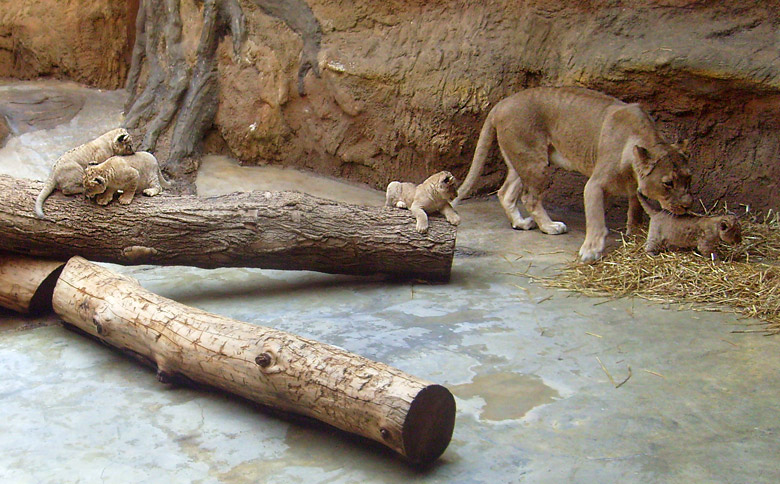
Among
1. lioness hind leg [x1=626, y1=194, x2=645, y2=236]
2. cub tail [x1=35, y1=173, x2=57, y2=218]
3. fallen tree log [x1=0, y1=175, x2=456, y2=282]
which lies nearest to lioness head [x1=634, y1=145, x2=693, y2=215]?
lioness hind leg [x1=626, y1=194, x2=645, y2=236]

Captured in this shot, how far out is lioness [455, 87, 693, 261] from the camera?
20.1 feet

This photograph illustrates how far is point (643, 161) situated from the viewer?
6.14m

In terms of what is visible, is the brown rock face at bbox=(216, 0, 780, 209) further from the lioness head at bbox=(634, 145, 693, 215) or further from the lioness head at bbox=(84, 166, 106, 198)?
the lioness head at bbox=(84, 166, 106, 198)

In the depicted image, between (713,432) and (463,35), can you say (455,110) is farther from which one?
(713,432)

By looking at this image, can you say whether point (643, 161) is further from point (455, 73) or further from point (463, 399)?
point (463, 399)

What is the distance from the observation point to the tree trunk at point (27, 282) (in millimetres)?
5152

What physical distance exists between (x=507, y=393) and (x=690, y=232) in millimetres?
2811

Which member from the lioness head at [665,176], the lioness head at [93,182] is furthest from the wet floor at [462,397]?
the lioness head at [665,176]

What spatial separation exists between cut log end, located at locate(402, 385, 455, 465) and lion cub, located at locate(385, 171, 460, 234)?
2703 millimetres

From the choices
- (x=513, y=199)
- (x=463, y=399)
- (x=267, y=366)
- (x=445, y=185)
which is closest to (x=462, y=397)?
(x=463, y=399)

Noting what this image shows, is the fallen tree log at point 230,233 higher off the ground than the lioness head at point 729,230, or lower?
lower

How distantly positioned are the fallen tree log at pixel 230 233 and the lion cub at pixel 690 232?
1676mm

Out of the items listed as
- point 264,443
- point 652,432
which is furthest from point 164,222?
point 652,432

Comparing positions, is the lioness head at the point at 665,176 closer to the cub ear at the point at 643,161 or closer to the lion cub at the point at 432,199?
the cub ear at the point at 643,161
